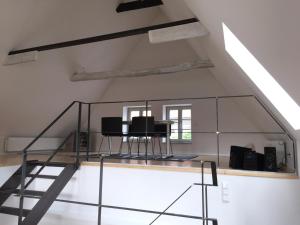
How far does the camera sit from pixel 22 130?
633 cm

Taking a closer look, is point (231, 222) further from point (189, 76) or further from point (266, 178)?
point (189, 76)

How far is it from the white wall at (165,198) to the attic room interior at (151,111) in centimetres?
1

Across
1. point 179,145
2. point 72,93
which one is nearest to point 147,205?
point 179,145

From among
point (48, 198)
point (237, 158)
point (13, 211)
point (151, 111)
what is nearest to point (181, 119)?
point (151, 111)

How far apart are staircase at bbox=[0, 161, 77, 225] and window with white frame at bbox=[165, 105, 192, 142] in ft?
11.6

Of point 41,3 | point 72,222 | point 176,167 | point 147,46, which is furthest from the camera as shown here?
point 147,46

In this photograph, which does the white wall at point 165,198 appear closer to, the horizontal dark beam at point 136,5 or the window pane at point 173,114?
the window pane at point 173,114

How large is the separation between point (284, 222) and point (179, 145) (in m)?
3.99

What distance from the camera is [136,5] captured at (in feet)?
18.9

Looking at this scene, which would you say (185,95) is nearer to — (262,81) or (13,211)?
(262,81)

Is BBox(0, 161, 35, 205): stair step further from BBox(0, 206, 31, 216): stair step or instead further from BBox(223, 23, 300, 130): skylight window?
BBox(223, 23, 300, 130): skylight window

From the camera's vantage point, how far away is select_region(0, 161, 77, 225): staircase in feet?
10.4

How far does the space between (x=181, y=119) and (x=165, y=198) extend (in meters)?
3.70

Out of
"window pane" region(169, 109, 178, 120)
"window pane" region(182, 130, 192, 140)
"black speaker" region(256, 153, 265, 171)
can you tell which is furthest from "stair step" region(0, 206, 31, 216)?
"window pane" region(169, 109, 178, 120)
